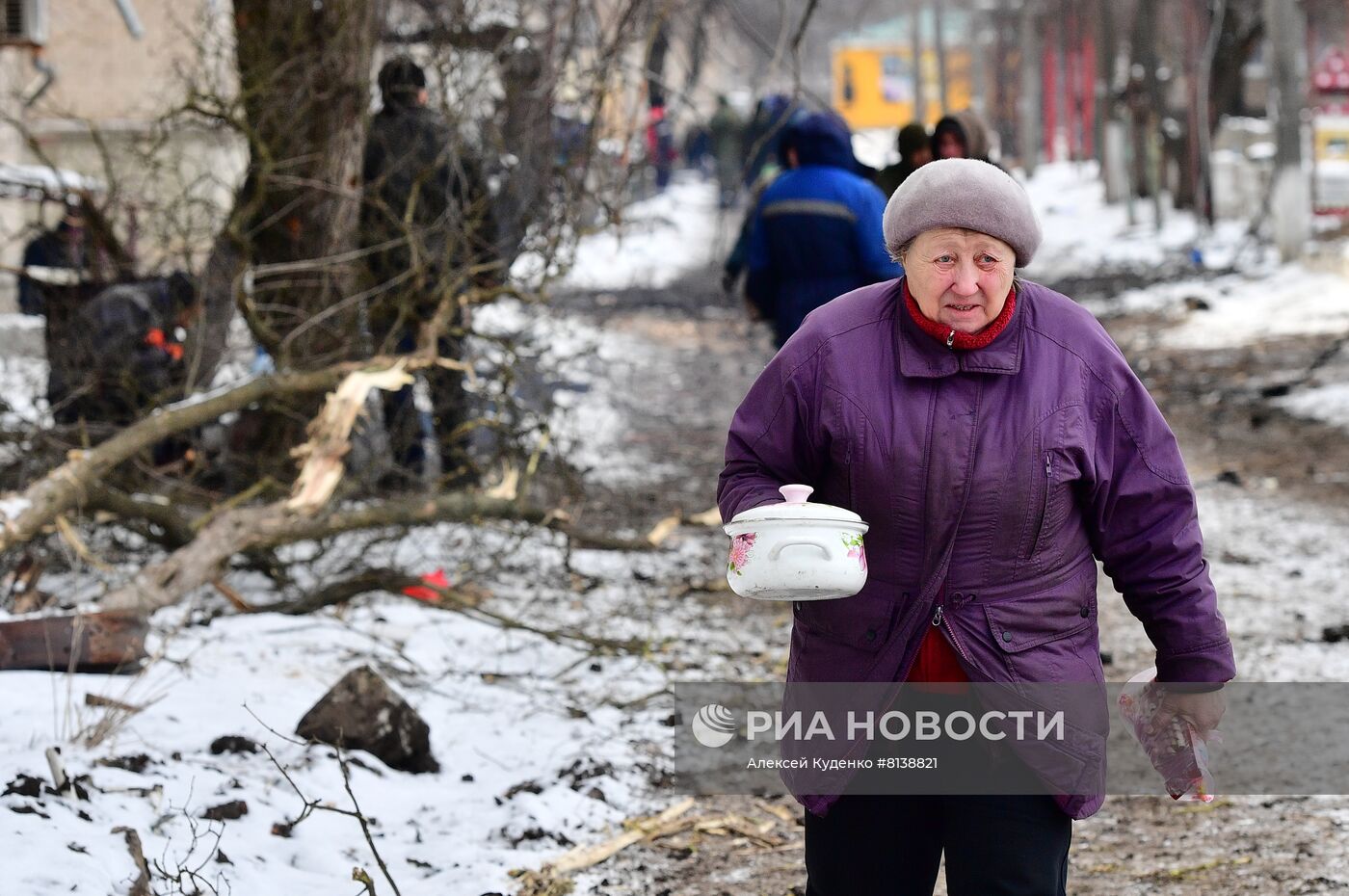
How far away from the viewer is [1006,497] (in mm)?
2576

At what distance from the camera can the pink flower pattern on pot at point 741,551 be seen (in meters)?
2.57

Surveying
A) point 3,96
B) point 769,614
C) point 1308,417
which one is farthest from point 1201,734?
point 1308,417

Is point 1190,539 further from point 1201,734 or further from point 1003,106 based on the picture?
→ point 1003,106

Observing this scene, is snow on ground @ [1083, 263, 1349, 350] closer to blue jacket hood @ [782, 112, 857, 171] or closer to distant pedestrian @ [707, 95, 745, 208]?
blue jacket hood @ [782, 112, 857, 171]

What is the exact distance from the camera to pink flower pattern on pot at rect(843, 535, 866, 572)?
250cm

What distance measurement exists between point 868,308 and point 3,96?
7.17 meters

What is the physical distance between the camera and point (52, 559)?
677 cm

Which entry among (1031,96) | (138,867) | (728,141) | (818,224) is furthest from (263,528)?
(1031,96)

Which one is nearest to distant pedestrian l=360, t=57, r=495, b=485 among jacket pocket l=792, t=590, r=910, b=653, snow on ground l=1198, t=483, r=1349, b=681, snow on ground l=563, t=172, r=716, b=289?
snow on ground l=1198, t=483, r=1349, b=681

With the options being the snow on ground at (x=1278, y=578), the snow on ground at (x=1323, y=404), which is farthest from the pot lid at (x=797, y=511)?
the snow on ground at (x=1323, y=404)

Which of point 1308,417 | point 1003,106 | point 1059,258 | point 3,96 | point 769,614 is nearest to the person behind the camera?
point 769,614

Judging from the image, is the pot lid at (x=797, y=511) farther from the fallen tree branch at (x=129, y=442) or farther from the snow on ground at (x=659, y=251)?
the snow on ground at (x=659, y=251)

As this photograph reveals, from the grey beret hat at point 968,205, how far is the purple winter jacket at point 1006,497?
0.12m

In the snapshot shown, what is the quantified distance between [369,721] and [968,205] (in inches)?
109
